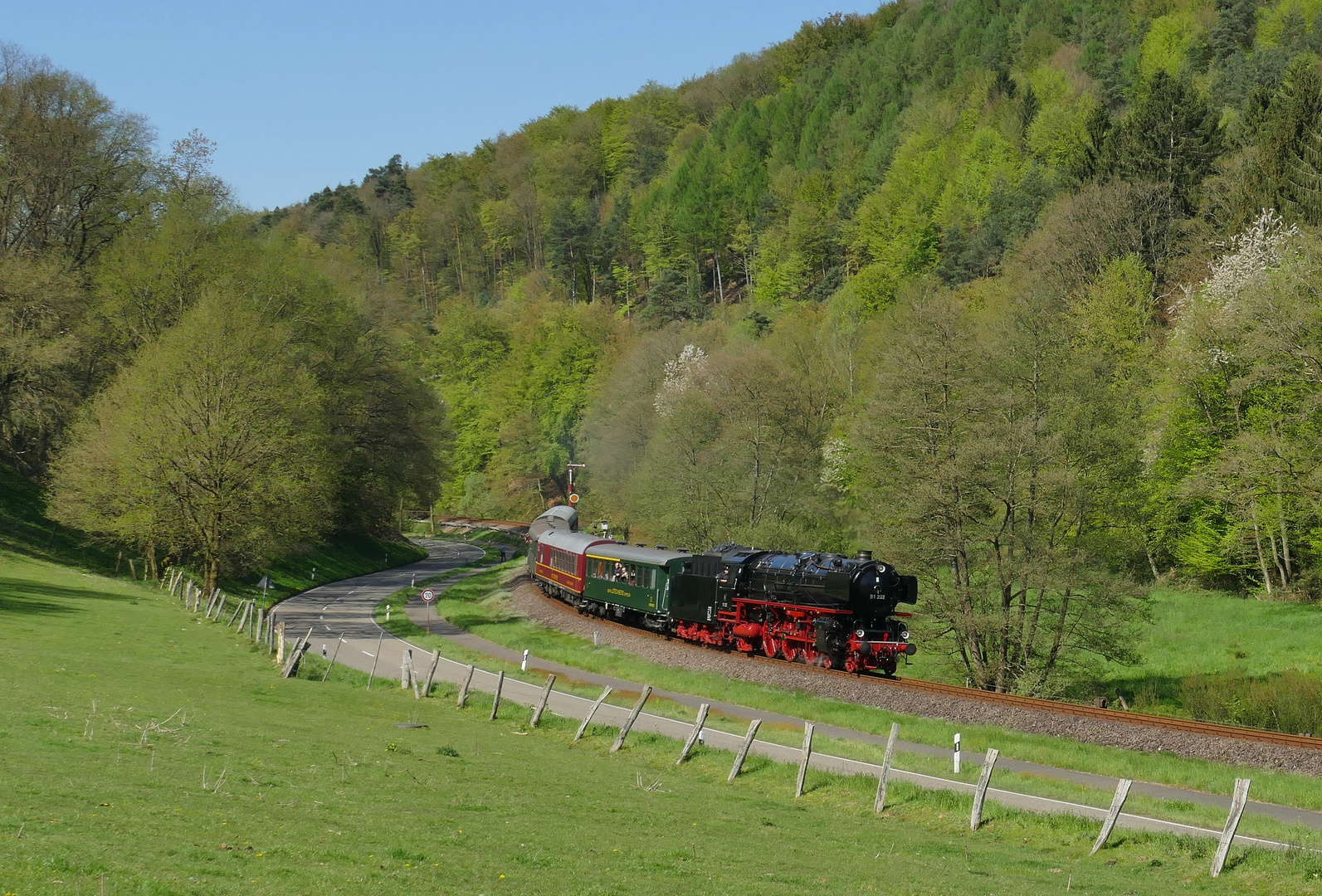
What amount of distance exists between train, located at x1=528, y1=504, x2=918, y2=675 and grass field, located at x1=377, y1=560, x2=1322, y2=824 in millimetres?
2883

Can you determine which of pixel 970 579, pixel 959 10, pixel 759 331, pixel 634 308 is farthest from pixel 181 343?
pixel 959 10

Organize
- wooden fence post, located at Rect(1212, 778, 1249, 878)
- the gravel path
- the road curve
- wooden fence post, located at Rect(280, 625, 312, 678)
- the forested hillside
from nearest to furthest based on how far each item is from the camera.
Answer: wooden fence post, located at Rect(1212, 778, 1249, 878)
the gravel path
wooden fence post, located at Rect(280, 625, 312, 678)
the forested hillside
the road curve

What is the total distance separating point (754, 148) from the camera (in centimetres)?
13862

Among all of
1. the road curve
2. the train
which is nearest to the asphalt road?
the road curve

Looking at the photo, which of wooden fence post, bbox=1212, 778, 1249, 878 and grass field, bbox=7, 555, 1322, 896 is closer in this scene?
grass field, bbox=7, 555, 1322, 896

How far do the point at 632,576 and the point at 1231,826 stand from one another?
3237cm

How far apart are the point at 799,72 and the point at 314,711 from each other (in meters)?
161

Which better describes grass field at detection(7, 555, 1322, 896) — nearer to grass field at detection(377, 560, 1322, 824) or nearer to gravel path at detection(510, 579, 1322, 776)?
grass field at detection(377, 560, 1322, 824)

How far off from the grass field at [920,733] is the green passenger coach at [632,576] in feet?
9.34

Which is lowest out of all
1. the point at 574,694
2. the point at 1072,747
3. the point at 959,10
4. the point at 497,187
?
the point at 574,694

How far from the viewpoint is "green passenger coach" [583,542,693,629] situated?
41500 mm

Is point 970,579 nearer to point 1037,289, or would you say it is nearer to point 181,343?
point 1037,289

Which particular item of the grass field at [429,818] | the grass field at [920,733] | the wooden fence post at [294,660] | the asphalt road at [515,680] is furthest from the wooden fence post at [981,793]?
the wooden fence post at [294,660]

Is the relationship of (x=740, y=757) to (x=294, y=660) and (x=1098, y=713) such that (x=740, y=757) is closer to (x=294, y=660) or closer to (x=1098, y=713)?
(x=1098, y=713)
